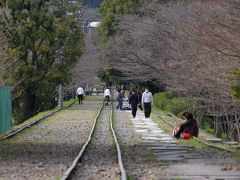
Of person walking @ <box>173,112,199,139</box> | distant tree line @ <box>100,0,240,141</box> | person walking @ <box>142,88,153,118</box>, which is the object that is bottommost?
person walking @ <box>173,112,199,139</box>

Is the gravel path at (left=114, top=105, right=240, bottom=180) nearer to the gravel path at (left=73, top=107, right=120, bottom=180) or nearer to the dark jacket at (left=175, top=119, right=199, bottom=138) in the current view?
the gravel path at (left=73, top=107, right=120, bottom=180)

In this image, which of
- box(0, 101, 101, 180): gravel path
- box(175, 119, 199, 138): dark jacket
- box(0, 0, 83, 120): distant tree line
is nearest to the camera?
box(0, 101, 101, 180): gravel path

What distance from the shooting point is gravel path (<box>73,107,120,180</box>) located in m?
14.7

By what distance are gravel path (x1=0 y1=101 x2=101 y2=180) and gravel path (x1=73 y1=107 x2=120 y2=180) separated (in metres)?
0.41

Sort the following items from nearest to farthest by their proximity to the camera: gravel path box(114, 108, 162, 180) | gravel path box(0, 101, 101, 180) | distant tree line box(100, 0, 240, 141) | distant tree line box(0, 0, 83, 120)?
gravel path box(114, 108, 162, 180) → gravel path box(0, 101, 101, 180) → distant tree line box(100, 0, 240, 141) → distant tree line box(0, 0, 83, 120)

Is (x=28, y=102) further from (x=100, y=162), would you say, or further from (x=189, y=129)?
(x=100, y=162)

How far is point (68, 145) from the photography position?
22984 millimetres

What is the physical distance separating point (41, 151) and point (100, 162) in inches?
136

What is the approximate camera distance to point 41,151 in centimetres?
2050

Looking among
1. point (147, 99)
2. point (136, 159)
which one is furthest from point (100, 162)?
point (147, 99)

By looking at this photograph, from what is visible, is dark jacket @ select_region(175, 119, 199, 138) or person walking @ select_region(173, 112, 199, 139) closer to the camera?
person walking @ select_region(173, 112, 199, 139)

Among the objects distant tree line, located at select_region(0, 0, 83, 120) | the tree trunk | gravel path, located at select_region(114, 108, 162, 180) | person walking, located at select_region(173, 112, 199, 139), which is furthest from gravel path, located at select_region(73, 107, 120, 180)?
the tree trunk

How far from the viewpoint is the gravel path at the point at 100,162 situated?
14727 mm

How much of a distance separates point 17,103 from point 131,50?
982cm
